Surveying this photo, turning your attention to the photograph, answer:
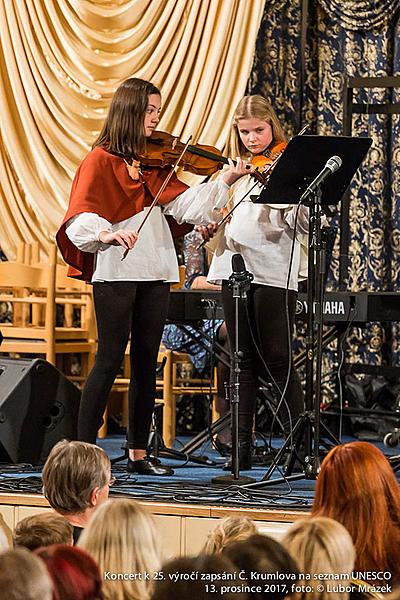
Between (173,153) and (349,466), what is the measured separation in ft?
6.75

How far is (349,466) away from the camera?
229 cm

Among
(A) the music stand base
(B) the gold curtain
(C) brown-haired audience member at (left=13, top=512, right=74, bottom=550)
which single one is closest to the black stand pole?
(A) the music stand base

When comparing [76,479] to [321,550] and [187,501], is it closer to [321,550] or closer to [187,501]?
[187,501]

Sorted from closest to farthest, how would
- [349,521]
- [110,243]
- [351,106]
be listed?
[349,521] < [110,243] < [351,106]

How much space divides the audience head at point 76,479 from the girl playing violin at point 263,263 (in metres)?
1.49

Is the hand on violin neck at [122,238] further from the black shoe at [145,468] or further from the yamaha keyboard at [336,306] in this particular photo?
the yamaha keyboard at [336,306]

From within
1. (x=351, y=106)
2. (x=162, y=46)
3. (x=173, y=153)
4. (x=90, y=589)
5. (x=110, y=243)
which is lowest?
(x=90, y=589)

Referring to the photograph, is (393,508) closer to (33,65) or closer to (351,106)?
(351,106)

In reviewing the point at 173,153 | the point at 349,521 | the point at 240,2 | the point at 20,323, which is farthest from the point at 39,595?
the point at 240,2

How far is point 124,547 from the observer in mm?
1917

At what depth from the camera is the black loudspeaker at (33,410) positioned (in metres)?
4.54

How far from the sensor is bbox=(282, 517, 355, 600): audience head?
1.82 meters

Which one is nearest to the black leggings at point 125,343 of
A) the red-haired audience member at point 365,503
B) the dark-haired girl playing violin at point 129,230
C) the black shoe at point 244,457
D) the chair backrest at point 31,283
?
the dark-haired girl playing violin at point 129,230

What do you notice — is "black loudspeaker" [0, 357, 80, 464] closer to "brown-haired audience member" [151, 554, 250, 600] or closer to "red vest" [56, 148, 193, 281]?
"red vest" [56, 148, 193, 281]
